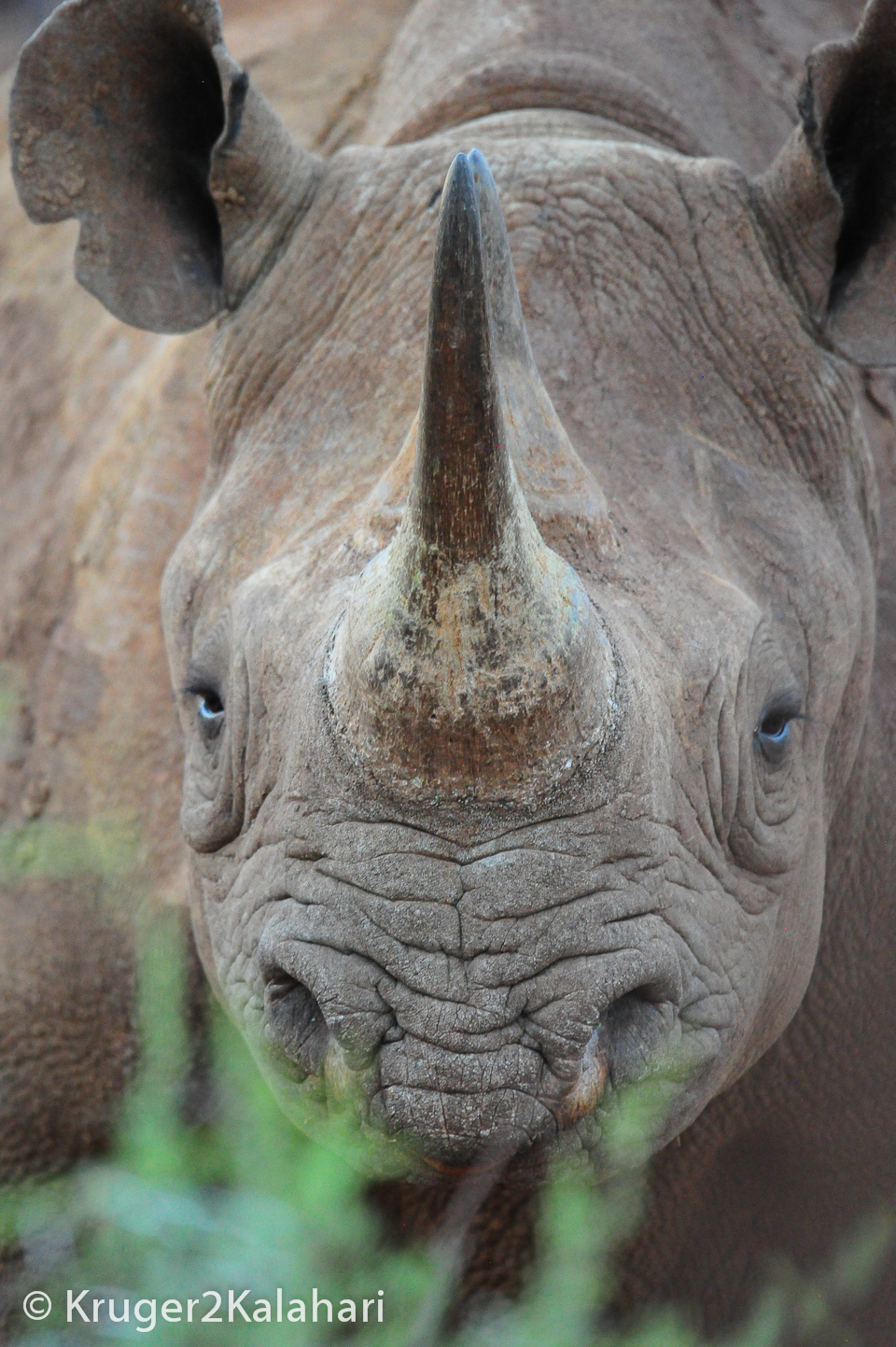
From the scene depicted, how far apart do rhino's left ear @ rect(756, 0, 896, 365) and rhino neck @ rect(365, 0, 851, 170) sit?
2.33 feet

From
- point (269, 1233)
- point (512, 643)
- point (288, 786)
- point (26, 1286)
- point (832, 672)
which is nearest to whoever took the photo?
→ point (512, 643)

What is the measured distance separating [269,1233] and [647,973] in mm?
668

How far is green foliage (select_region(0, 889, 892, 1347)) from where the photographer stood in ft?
8.75

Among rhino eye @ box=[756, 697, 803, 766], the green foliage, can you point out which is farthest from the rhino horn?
rhino eye @ box=[756, 697, 803, 766]

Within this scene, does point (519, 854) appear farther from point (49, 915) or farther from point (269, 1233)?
point (49, 915)

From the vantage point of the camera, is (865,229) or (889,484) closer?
(865,229)

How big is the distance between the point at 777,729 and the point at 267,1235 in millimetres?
1357

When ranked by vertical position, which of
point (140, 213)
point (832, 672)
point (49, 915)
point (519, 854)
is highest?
point (140, 213)

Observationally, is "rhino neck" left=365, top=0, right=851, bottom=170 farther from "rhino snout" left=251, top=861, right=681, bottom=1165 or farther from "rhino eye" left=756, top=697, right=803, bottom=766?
"rhino snout" left=251, top=861, right=681, bottom=1165

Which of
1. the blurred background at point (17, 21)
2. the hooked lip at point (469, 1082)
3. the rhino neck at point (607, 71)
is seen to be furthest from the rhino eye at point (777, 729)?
the blurred background at point (17, 21)

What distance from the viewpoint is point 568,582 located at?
2434 millimetres

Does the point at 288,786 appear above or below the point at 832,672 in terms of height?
above

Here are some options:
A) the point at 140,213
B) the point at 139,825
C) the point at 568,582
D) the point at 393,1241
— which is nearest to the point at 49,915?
the point at 139,825

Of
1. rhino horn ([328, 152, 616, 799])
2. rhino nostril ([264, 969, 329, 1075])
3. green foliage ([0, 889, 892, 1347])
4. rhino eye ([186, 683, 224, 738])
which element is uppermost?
rhino horn ([328, 152, 616, 799])
